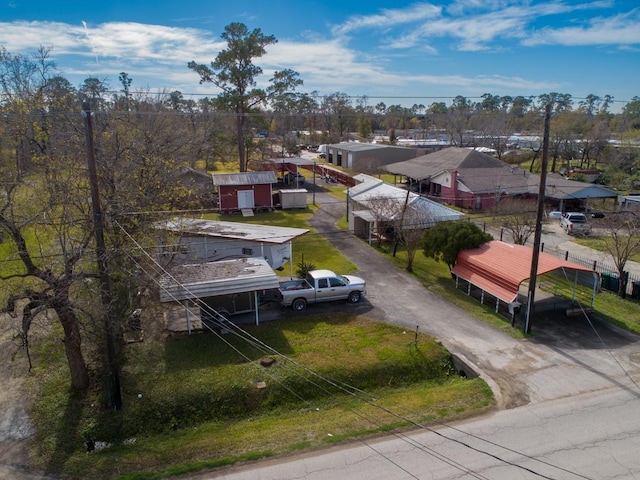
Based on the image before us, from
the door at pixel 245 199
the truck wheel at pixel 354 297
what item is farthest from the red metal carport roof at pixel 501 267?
the door at pixel 245 199

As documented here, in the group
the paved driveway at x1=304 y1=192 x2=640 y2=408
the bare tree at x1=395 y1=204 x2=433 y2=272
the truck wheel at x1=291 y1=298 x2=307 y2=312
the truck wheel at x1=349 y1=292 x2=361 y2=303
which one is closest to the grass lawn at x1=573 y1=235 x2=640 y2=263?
the bare tree at x1=395 y1=204 x2=433 y2=272

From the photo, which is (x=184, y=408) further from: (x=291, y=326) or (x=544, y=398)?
(x=544, y=398)

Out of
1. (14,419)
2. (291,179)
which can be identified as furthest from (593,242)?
(14,419)

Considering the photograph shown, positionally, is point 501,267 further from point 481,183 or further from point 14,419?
point 481,183

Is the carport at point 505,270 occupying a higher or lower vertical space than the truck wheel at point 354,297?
higher

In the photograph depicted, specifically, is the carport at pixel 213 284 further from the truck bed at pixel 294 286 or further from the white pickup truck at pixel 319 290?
the white pickup truck at pixel 319 290

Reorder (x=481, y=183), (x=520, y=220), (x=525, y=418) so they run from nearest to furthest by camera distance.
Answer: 1. (x=525, y=418)
2. (x=520, y=220)
3. (x=481, y=183)
